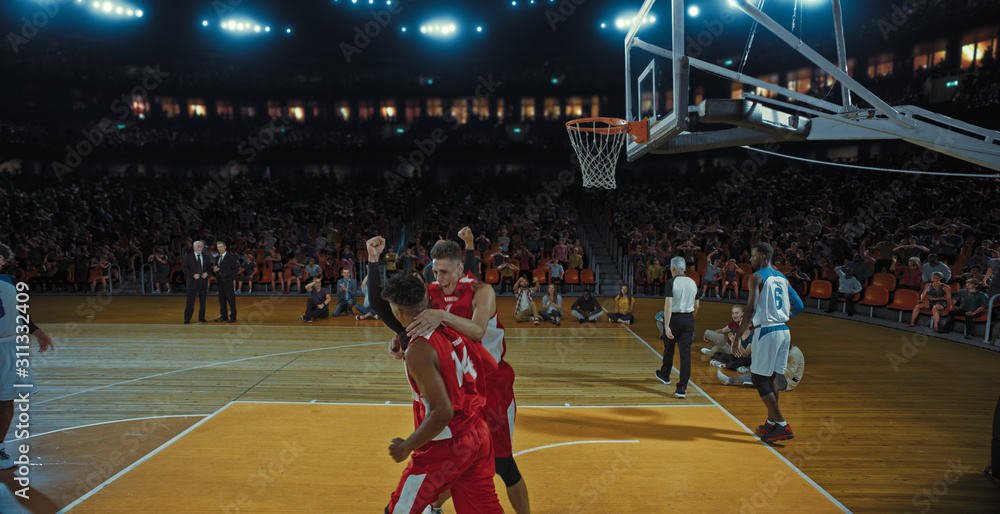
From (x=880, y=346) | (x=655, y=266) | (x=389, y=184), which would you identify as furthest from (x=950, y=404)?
(x=389, y=184)

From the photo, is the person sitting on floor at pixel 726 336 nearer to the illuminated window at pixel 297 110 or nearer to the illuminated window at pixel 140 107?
the illuminated window at pixel 297 110

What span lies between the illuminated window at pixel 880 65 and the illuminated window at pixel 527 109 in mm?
19608

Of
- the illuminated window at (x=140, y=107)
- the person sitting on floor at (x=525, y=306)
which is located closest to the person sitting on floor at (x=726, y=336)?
the person sitting on floor at (x=525, y=306)

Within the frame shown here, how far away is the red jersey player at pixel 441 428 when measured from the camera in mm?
2598

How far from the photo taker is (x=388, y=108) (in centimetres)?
3672

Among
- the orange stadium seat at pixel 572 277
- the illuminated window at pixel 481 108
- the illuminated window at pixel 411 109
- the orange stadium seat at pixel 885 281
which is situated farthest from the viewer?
the illuminated window at pixel 411 109

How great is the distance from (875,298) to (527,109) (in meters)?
27.1

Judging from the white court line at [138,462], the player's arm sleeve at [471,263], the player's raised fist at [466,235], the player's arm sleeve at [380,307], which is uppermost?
the player's raised fist at [466,235]

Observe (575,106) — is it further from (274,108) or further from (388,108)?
(274,108)

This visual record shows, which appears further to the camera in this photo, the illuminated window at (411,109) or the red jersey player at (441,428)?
the illuminated window at (411,109)

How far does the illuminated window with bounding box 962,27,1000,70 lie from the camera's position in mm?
23125

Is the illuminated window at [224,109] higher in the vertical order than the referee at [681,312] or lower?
higher

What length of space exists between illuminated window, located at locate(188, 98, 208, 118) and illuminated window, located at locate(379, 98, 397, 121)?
12244 millimetres

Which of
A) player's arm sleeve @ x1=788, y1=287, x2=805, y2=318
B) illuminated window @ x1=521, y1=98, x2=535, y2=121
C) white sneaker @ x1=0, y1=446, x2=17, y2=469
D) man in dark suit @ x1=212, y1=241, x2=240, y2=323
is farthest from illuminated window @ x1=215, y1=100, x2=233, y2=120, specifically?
player's arm sleeve @ x1=788, y1=287, x2=805, y2=318
